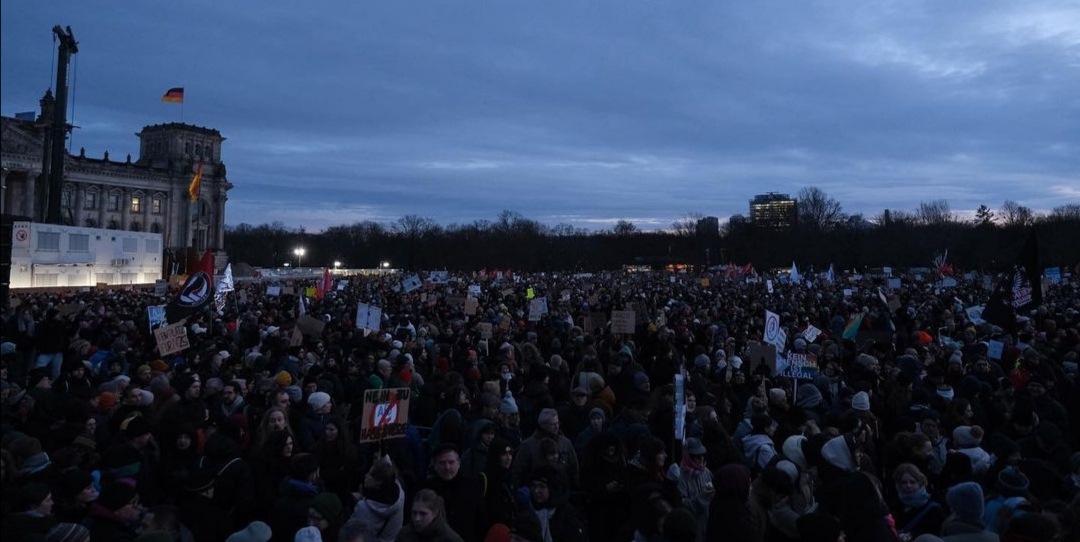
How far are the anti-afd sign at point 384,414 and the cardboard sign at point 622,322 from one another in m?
9.04

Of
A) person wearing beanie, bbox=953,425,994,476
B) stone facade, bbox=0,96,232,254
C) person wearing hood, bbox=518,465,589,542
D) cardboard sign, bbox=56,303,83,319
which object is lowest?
cardboard sign, bbox=56,303,83,319

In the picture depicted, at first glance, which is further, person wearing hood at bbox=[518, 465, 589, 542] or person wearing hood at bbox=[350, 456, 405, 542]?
person wearing hood at bbox=[518, 465, 589, 542]

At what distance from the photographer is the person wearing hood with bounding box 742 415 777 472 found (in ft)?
20.5

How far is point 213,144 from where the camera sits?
3957 inches

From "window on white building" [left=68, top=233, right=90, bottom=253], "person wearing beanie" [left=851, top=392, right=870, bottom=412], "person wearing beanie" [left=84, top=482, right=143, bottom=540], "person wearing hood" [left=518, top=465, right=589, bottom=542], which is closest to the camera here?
"person wearing beanie" [left=84, top=482, right=143, bottom=540]

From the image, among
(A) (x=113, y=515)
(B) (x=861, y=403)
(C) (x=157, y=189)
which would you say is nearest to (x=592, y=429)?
(B) (x=861, y=403)

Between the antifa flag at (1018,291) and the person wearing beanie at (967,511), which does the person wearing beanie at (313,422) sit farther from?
the antifa flag at (1018,291)

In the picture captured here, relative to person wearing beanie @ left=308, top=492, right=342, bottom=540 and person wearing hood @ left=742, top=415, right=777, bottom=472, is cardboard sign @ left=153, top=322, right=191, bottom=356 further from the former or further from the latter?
person wearing hood @ left=742, top=415, right=777, bottom=472

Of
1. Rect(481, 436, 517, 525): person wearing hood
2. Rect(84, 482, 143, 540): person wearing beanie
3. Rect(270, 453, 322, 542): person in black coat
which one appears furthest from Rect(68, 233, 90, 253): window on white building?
Rect(481, 436, 517, 525): person wearing hood

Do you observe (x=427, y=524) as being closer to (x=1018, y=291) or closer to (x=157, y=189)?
(x=1018, y=291)

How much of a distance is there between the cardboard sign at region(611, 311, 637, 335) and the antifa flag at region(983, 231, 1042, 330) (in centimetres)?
650

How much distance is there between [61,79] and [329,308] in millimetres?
29664

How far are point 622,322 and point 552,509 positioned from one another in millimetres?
10887

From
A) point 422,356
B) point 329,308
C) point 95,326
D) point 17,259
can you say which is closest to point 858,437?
point 422,356
